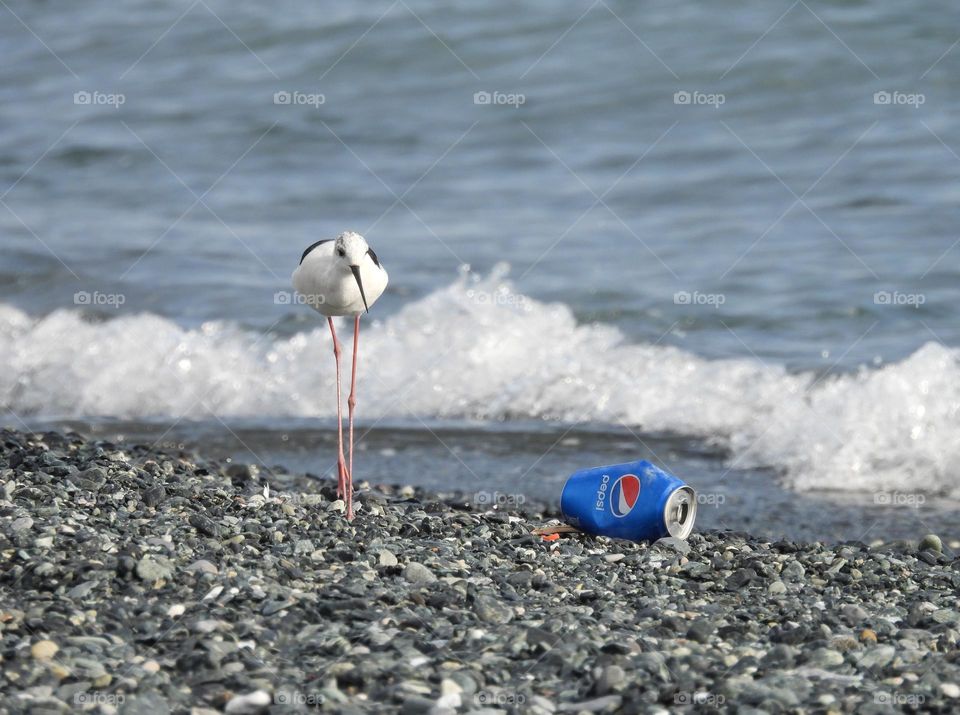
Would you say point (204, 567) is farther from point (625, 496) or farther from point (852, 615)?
point (852, 615)

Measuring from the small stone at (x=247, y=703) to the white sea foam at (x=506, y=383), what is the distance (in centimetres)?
551

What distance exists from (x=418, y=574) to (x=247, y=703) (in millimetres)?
1395

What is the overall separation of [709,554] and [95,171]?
13.0 meters

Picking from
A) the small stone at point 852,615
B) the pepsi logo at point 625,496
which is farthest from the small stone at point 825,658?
the pepsi logo at point 625,496

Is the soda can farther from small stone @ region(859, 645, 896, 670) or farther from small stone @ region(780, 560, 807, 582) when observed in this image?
small stone @ region(859, 645, 896, 670)

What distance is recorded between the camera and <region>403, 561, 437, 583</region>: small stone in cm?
513

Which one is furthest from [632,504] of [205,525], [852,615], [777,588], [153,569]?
[153,569]

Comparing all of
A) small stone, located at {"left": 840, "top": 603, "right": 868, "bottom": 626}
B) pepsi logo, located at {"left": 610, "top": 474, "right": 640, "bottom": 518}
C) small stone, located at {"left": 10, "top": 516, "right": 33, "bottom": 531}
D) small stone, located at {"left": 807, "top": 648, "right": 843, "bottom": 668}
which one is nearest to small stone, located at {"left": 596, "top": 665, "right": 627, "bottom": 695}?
small stone, located at {"left": 807, "top": 648, "right": 843, "bottom": 668}

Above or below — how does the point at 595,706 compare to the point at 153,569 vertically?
below

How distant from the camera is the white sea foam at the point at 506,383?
9109 millimetres

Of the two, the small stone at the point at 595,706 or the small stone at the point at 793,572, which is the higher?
the small stone at the point at 793,572

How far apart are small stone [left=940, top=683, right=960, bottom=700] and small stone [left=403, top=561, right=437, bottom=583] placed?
6.50 feet

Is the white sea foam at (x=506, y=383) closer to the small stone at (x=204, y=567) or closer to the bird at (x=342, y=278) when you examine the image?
the bird at (x=342, y=278)

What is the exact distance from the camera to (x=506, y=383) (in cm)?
1061
